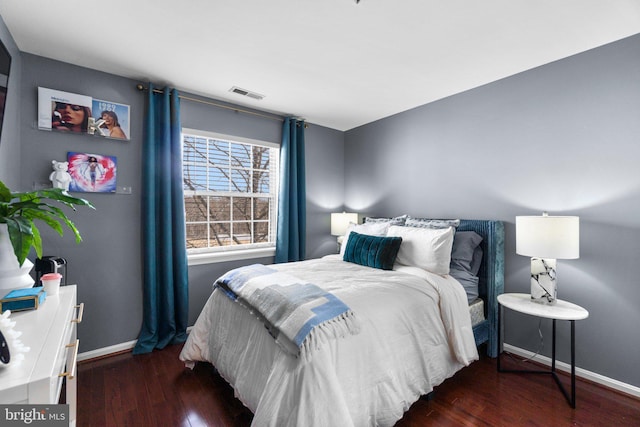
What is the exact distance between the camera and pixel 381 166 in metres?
3.81

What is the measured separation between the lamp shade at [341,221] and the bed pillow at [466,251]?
1.43 metres

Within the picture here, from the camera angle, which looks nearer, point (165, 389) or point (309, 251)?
point (165, 389)

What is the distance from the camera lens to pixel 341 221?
12.5 feet

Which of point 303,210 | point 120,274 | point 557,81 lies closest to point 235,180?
point 303,210

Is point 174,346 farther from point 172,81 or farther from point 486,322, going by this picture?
point 486,322

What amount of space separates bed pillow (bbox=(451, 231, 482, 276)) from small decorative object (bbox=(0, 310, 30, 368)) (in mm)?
2710

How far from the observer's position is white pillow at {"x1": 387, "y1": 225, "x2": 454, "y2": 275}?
2.35 m

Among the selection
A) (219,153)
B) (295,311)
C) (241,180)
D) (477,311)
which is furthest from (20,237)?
(477,311)

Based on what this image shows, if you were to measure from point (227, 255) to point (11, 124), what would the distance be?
6.56ft

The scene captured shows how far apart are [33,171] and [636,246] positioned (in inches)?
179

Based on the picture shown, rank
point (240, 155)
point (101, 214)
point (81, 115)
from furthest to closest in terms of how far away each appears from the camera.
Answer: point (240, 155) < point (101, 214) < point (81, 115)

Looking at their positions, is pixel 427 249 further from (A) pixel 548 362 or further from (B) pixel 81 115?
(B) pixel 81 115

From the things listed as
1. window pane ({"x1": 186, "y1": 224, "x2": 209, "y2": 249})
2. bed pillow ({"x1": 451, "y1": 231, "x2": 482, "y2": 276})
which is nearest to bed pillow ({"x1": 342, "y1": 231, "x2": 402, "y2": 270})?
bed pillow ({"x1": 451, "y1": 231, "x2": 482, "y2": 276})

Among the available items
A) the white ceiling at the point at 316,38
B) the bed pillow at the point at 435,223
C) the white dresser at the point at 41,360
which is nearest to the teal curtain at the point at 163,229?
the white ceiling at the point at 316,38
